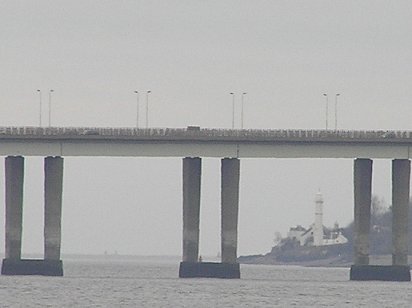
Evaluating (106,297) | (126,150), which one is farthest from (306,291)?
(126,150)

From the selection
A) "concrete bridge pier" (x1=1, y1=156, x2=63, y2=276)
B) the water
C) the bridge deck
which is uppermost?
the bridge deck

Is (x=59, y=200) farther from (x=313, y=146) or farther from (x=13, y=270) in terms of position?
(x=313, y=146)

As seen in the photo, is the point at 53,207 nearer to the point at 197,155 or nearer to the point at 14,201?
the point at 14,201

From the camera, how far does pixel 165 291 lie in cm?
14788

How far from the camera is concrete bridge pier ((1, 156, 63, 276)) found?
183m

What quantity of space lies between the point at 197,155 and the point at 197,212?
5114 mm

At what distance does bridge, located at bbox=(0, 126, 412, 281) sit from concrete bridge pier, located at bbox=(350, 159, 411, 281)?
0.30 feet

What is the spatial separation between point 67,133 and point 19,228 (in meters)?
9.51

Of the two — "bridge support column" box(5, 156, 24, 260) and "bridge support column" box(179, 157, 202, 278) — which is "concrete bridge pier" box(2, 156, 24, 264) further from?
"bridge support column" box(179, 157, 202, 278)

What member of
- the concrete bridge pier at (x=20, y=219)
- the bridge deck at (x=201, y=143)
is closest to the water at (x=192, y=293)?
the concrete bridge pier at (x=20, y=219)

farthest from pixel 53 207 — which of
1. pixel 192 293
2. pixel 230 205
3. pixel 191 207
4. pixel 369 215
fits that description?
pixel 192 293

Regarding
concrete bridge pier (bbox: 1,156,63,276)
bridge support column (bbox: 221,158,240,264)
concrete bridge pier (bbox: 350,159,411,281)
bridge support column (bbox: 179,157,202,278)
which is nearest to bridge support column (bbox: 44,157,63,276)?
concrete bridge pier (bbox: 1,156,63,276)

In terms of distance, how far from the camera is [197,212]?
186m

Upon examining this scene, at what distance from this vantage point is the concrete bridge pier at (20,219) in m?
183
